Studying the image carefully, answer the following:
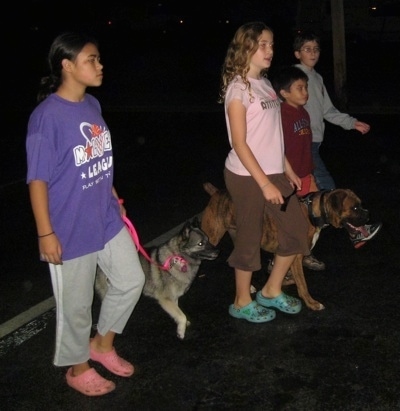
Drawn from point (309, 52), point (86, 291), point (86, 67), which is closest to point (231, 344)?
point (86, 291)

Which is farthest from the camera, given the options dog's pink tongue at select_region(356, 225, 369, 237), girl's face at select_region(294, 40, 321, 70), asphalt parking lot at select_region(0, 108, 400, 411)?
girl's face at select_region(294, 40, 321, 70)

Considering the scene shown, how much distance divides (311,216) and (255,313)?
2.80 ft

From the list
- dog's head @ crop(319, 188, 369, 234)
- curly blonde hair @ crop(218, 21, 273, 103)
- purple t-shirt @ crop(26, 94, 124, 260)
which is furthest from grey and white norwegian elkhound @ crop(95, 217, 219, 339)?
curly blonde hair @ crop(218, 21, 273, 103)

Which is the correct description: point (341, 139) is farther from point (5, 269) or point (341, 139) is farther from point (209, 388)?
point (209, 388)

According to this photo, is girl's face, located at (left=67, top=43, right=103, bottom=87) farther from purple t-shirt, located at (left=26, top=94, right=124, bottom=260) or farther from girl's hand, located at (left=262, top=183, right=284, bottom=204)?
girl's hand, located at (left=262, top=183, right=284, bottom=204)

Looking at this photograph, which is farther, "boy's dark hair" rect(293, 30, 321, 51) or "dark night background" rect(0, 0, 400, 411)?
"boy's dark hair" rect(293, 30, 321, 51)

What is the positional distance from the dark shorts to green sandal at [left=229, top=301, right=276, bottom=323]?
38 cm

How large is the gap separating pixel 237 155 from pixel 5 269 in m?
3.08

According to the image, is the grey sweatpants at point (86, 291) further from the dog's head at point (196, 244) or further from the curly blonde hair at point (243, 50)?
the curly blonde hair at point (243, 50)

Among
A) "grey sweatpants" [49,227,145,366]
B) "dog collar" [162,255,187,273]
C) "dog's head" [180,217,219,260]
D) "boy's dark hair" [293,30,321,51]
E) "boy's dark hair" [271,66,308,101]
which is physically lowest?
"dog collar" [162,255,187,273]

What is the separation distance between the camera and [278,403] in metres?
3.54

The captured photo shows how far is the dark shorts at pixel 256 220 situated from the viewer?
407 cm

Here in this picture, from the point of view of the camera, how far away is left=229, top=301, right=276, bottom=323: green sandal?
446 cm

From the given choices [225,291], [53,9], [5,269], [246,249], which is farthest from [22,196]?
[53,9]
